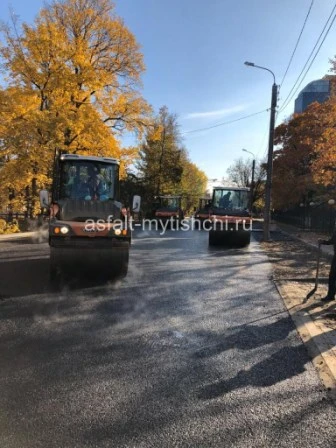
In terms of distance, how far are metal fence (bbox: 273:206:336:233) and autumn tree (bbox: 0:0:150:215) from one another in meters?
13.7

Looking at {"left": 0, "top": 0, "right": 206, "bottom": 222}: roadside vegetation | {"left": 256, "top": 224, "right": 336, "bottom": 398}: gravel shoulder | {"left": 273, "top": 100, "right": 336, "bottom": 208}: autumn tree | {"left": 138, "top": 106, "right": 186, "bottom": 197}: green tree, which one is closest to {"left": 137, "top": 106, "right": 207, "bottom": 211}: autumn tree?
{"left": 138, "top": 106, "right": 186, "bottom": 197}: green tree

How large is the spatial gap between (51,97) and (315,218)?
2141 centimetres

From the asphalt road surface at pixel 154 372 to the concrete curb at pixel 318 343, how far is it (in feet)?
0.39

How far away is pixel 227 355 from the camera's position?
5.61 m

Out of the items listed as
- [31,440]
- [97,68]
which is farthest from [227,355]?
[97,68]

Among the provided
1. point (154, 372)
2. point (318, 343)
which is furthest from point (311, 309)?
point (154, 372)

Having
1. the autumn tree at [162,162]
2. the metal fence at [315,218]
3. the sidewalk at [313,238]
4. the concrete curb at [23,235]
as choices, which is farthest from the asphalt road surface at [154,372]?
the autumn tree at [162,162]

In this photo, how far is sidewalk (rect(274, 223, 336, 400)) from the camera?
5.34m

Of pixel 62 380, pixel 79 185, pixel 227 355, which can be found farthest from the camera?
pixel 79 185

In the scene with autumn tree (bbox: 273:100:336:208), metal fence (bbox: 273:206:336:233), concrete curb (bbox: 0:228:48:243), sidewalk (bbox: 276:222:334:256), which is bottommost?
sidewalk (bbox: 276:222:334:256)

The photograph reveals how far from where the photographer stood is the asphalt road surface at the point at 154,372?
147 inches

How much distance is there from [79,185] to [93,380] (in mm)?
7278

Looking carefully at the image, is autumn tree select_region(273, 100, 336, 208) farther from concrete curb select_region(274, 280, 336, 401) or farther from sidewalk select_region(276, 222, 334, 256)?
concrete curb select_region(274, 280, 336, 401)

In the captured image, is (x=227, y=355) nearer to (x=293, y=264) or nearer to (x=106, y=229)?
(x=106, y=229)
